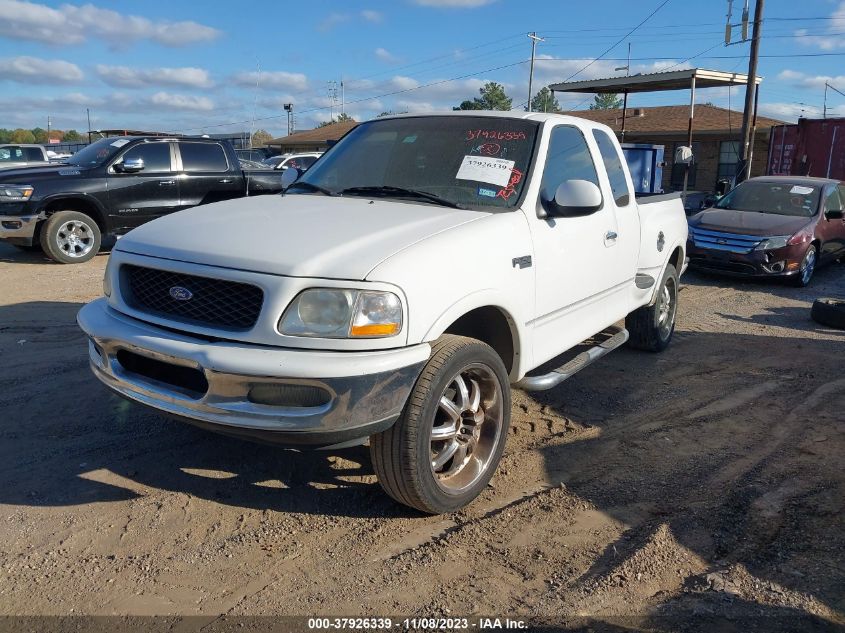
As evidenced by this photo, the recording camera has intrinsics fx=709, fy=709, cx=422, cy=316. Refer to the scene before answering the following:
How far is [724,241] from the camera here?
10.5 meters

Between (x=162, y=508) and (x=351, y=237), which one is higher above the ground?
(x=351, y=237)

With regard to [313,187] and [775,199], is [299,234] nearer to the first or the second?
[313,187]

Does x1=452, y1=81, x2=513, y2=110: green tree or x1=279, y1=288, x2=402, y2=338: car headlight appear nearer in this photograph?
x1=279, y1=288, x2=402, y2=338: car headlight

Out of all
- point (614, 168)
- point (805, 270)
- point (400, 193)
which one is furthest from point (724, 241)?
point (400, 193)

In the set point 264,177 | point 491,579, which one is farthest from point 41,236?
point 491,579

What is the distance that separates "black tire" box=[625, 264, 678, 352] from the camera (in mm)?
6211

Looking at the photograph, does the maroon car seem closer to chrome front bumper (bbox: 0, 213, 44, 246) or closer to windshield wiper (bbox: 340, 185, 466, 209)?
windshield wiper (bbox: 340, 185, 466, 209)

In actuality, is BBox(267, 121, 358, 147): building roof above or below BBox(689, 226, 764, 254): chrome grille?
above

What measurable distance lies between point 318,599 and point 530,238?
2.12 metres

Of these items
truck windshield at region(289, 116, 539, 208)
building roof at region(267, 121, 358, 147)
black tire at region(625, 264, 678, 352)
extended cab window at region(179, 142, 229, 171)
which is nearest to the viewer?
truck windshield at region(289, 116, 539, 208)

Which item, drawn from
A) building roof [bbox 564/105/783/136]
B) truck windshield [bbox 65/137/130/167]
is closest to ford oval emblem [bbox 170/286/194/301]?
truck windshield [bbox 65/137/130/167]

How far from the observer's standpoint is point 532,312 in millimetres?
3914

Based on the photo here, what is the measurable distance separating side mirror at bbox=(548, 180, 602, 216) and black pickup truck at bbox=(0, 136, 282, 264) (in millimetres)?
8303

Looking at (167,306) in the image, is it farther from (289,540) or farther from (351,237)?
Answer: (289,540)
